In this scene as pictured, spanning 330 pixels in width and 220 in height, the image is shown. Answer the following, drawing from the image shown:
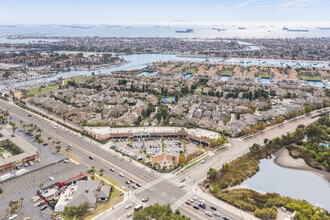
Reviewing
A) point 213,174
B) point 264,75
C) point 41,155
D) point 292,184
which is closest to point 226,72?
point 264,75

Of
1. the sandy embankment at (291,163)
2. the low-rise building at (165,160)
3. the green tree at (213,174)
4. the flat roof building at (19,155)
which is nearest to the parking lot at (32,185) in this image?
Result: the flat roof building at (19,155)

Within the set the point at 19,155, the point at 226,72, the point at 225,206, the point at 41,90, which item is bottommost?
the point at 225,206

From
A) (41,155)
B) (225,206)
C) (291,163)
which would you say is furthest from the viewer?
(291,163)

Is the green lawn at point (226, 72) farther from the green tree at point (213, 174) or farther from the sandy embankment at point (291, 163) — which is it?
the green tree at point (213, 174)

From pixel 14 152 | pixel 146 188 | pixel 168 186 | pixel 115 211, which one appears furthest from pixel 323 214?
pixel 14 152

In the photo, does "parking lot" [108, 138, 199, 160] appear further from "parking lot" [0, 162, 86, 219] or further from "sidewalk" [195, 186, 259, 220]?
"sidewalk" [195, 186, 259, 220]

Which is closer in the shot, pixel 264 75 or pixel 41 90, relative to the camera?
pixel 41 90

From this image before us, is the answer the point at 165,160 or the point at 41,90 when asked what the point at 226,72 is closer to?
the point at 41,90
